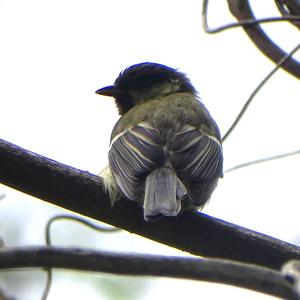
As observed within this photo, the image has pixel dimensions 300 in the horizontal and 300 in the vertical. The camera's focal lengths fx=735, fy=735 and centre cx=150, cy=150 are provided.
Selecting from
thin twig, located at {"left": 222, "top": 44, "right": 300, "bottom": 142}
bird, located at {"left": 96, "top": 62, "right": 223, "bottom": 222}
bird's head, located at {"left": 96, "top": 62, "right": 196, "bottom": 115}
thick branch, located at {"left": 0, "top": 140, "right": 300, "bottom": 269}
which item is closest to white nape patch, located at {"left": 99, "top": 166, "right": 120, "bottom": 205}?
bird, located at {"left": 96, "top": 62, "right": 223, "bottom": 222}

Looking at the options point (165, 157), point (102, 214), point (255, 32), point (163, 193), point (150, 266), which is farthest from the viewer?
point (165, 157)

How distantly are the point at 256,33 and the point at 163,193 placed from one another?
0.94 metres

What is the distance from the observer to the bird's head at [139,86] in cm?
555

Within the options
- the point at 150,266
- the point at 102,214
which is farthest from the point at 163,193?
the point at 150,266

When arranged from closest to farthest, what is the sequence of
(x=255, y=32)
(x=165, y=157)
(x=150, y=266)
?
(x=150, y=266), (x=255, y=32), (x=165, y=157)

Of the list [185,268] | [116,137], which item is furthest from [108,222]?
[185,268]

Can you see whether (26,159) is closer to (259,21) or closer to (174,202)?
(174,202)

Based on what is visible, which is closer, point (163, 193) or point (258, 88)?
point (163, 193)

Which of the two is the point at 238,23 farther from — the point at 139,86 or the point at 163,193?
the point at 139,86

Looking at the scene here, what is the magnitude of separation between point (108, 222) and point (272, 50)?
1.23m

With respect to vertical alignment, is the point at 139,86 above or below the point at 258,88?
below

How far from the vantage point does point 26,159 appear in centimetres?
297

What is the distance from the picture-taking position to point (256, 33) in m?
3.60

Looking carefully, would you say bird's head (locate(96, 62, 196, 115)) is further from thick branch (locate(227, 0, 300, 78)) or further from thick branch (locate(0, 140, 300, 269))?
thick branch (locate(0, 140, 300, 269))
